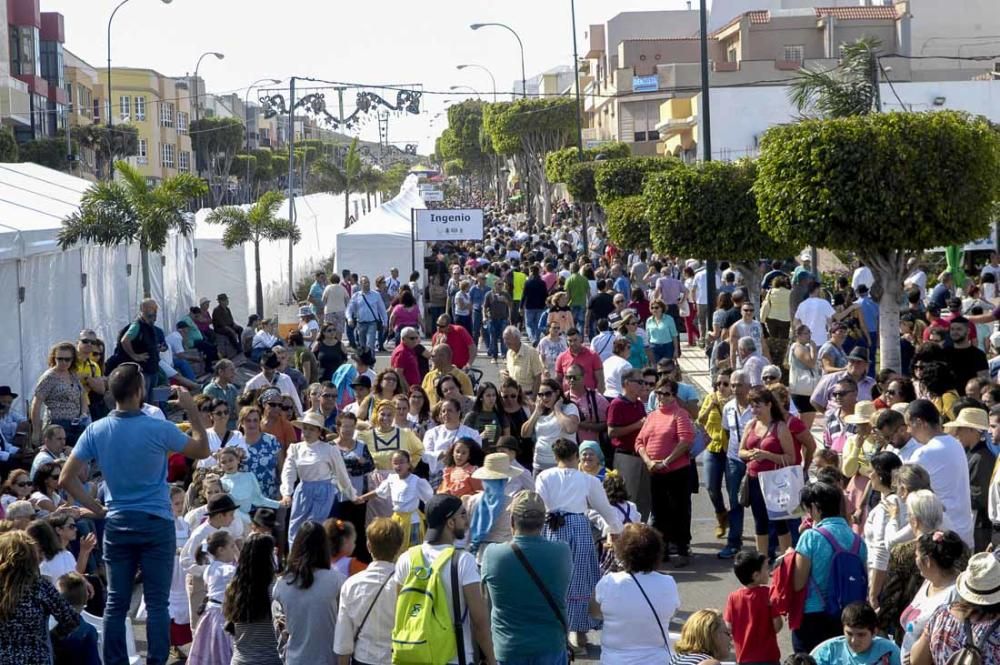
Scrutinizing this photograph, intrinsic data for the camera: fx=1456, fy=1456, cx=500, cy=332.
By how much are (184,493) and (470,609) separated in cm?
422

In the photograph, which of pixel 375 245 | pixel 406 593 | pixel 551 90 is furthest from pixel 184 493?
pixel 551 90

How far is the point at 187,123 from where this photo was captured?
110 m

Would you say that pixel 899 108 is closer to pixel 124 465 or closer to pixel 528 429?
pixel 528 429

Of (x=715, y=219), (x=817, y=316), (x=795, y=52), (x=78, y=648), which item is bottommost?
(x=78, y=648)

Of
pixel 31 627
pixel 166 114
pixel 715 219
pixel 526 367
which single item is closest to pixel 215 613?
pixel 31 627

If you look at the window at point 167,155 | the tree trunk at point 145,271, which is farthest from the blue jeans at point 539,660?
the window at point 167,155

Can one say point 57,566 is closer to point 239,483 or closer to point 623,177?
point 239,483

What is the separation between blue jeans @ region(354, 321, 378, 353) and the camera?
2459cm

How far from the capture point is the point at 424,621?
644 centimetres

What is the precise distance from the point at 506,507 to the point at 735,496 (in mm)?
2937

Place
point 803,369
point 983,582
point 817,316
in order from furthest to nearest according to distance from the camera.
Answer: point 817,316
point 803,369
point 983,582

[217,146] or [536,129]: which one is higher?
[217,146]

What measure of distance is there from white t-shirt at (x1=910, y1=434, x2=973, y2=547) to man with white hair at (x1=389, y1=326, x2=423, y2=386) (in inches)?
304

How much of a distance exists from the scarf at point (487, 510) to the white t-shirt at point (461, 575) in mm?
2277
